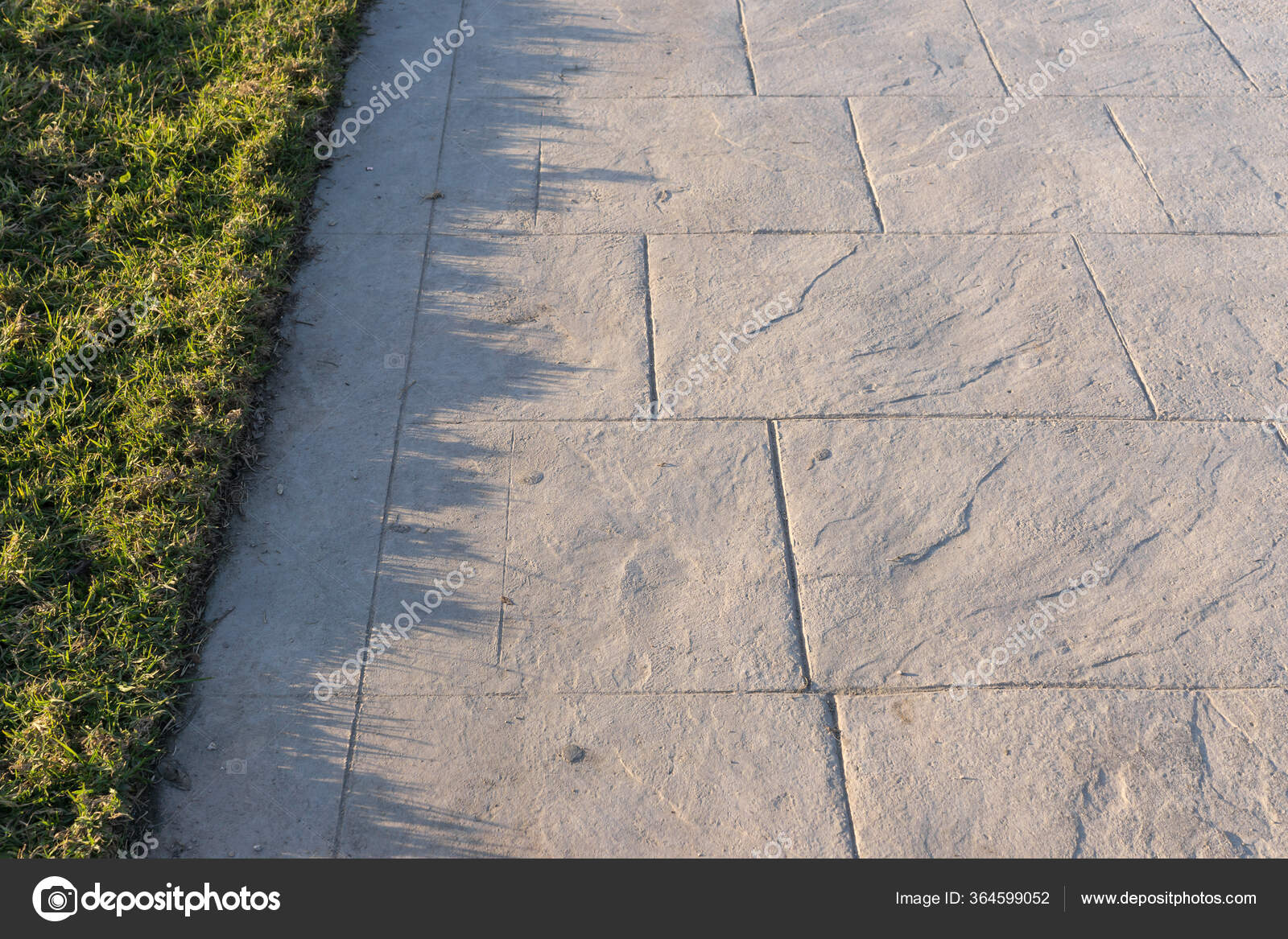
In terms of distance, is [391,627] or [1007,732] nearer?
[1007,732]

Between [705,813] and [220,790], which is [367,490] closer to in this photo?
[220,790]

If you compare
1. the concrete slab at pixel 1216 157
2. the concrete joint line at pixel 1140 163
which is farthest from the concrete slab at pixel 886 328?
the concrete slab at pixel 1216 157

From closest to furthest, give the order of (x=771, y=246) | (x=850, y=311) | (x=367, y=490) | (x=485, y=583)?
(x=485, y=583) < (x=367, y=490) < (x=850, y=311) < (x=771, y=246)

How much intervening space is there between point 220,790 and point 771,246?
3.44 m

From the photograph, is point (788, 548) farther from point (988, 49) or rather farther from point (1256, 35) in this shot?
point (1256, 35)

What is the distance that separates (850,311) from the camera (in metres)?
4.66

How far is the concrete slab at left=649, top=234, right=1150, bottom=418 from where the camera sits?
4.30m

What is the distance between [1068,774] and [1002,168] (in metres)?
3.49

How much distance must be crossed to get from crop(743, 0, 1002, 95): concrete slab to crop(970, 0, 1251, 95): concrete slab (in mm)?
215

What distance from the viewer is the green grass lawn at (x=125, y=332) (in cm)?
324

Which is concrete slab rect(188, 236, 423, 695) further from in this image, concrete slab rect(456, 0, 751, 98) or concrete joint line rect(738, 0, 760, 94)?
concrete joint line rect(738, 0, 760, 94)

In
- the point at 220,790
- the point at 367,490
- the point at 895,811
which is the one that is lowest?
the point at 895,811

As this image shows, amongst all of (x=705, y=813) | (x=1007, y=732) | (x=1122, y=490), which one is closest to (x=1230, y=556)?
(x=1122, y=490)
